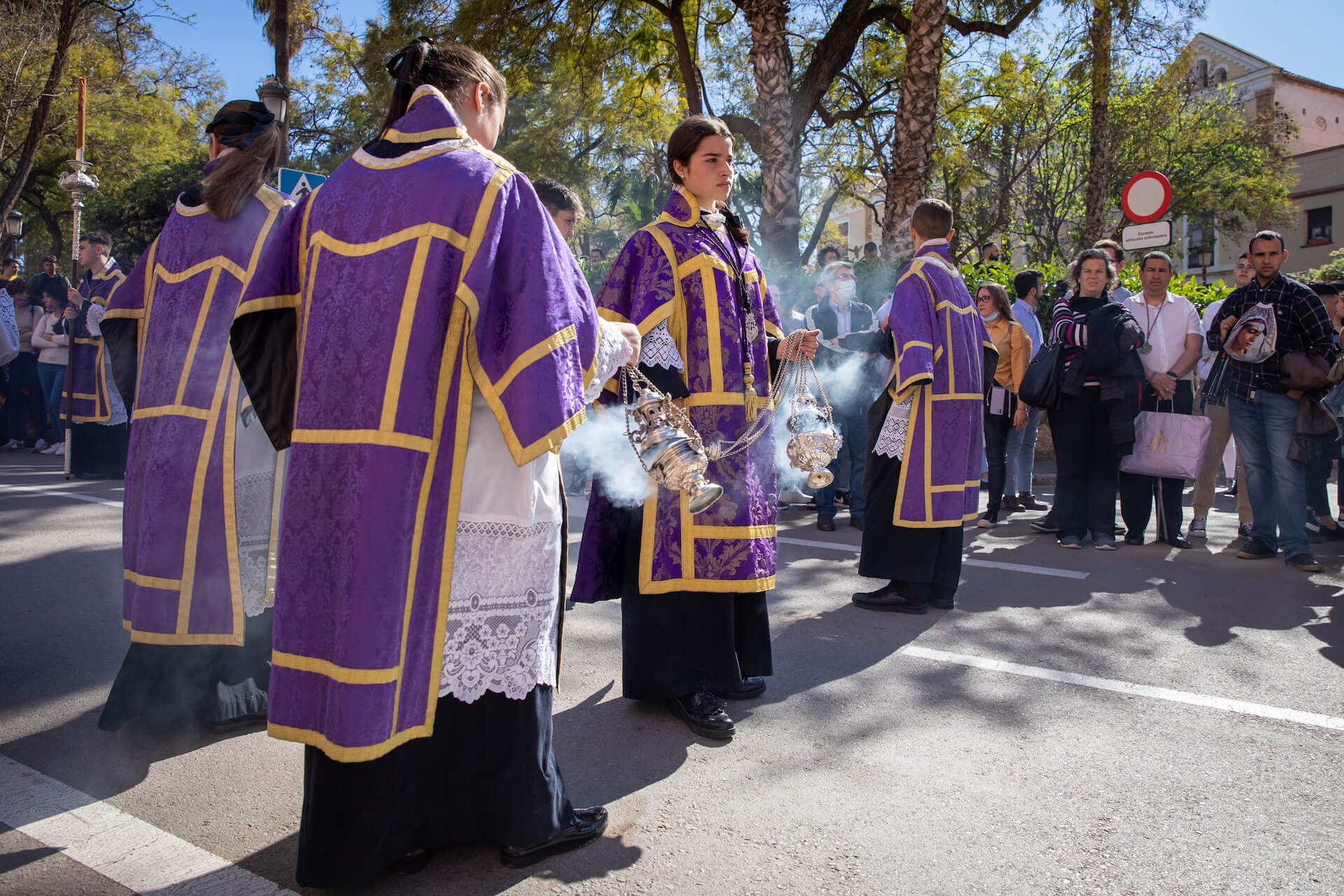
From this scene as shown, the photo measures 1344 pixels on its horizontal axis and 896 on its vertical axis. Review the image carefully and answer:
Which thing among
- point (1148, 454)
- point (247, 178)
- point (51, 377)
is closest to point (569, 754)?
point (247, 178)

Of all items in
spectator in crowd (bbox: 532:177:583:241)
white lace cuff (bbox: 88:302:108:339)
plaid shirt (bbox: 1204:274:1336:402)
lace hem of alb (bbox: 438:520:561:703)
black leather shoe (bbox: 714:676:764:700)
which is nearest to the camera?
lace hem of alb (bbox: 438:520:561:703)

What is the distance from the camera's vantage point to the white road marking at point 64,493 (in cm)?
829

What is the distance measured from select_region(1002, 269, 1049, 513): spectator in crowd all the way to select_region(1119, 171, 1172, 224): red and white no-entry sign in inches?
72.7

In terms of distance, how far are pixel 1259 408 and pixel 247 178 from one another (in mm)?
6308

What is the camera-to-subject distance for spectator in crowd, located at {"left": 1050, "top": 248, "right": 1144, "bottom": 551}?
698 centimetres

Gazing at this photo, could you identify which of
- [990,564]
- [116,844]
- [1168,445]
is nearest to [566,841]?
[116,844]

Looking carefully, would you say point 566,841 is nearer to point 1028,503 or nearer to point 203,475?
point 203,475

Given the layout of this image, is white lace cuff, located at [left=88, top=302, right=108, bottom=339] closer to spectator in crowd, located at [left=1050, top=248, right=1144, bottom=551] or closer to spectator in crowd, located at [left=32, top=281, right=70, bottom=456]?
spectator in crowd, located at [left=32, top=281, right=70, bottom=456]

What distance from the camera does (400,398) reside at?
225 centimetres

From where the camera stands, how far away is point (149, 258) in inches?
143

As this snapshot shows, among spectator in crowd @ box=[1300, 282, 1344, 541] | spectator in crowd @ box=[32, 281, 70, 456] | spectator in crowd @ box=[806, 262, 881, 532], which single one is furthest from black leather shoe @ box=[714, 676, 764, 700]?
spectator in crowd @ box=[32, 281, 70, 456]

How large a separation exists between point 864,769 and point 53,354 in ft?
39.2

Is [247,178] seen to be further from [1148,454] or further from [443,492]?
[1148,454]

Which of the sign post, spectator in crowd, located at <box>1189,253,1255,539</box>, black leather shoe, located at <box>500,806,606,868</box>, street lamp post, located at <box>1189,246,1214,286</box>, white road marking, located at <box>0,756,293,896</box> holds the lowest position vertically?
white road marking, located at <box>0,756,293,896</box>
